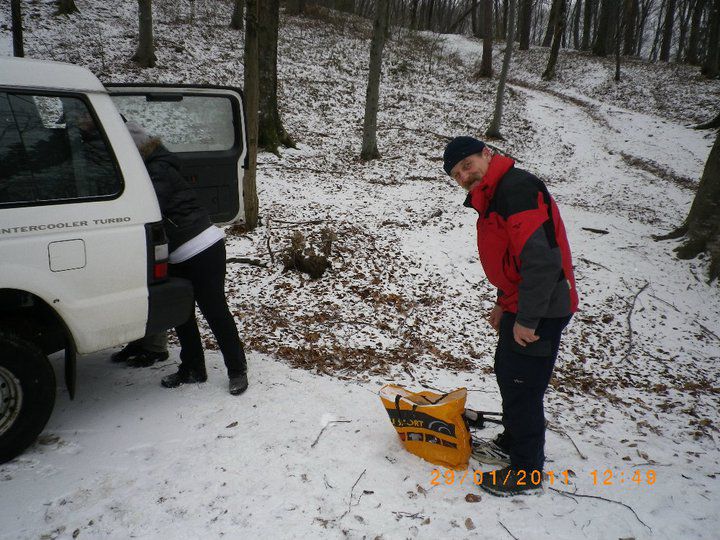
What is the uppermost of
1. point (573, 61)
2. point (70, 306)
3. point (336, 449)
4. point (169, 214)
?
point (573, 61)

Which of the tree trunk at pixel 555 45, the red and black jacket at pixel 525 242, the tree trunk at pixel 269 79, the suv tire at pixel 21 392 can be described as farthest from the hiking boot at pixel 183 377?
the tree trunk at pixel 555 45

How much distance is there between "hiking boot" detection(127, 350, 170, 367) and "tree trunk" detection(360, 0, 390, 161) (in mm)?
9898

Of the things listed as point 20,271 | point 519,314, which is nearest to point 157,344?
point 20,271

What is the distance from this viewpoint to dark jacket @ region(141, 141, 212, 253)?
119 inches

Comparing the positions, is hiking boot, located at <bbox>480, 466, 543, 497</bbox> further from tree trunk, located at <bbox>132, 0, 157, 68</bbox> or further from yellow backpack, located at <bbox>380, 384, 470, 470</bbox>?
tree trunk, located at <bbox>132, 0, 157, 68</bbox>

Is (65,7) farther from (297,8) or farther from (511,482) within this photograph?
(511,482)

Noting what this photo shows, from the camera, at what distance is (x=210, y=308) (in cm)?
332

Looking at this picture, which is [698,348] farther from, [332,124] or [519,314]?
[332,124]

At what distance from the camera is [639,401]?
172 inches

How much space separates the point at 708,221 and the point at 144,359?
860 centimetres

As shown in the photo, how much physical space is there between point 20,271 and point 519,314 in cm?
276

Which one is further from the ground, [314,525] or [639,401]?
[314,525]
